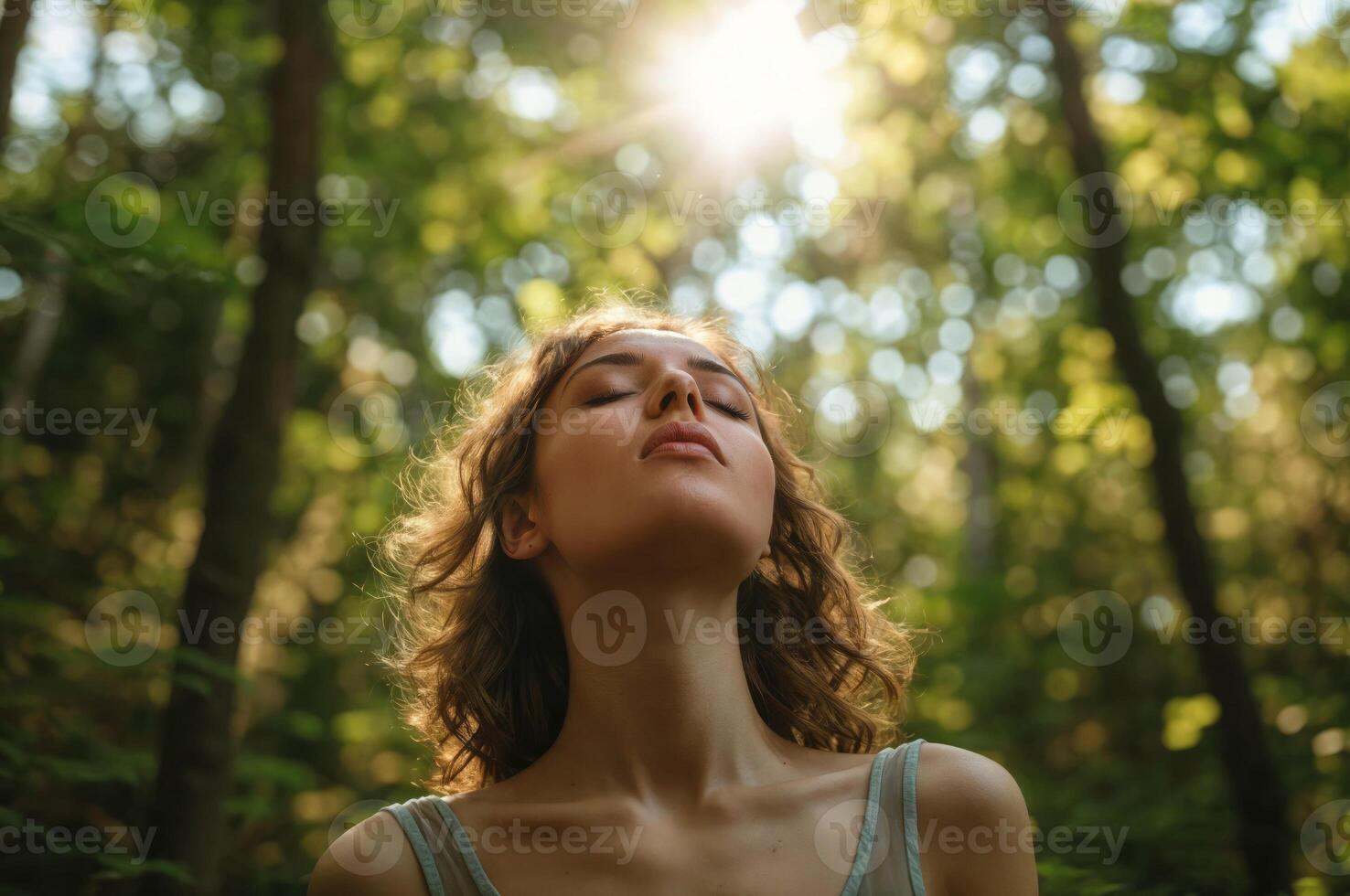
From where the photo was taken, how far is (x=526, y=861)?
94.8 inches

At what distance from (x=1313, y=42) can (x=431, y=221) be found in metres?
6.70

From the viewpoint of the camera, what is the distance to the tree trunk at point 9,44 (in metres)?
3.86

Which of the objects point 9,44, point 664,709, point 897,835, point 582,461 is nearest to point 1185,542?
point 897,835

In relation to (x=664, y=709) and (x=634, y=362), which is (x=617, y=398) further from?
(x=664, y=709)

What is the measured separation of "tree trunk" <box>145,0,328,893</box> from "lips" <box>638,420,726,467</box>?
2380 millimetres

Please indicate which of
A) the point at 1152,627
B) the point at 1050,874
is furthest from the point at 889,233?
the point at 1050,874

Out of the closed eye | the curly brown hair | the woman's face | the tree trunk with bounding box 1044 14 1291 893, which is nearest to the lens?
the woman's face

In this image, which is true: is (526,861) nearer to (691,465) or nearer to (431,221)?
(691,465)

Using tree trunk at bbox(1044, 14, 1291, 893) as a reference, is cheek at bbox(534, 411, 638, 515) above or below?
above

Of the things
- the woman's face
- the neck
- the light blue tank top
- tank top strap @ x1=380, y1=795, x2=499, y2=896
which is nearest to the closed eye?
the woman's face

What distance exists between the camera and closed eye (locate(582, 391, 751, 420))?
111 inches

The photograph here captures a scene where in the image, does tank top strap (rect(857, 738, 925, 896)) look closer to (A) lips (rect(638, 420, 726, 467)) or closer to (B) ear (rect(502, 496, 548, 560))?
(A) lips (rect(638, 420, 726, 467))

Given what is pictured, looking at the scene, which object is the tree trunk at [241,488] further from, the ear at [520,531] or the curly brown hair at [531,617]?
the ear at [520,531]

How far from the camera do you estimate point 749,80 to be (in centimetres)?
768
